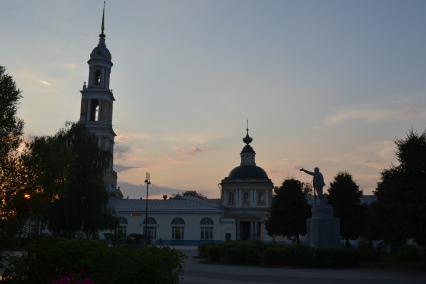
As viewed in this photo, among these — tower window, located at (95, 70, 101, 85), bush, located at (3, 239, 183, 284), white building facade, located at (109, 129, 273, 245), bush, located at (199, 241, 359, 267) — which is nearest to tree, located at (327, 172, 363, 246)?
bush, located at (199, 241, 359, 267)

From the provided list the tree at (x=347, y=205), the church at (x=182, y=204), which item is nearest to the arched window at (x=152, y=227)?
the church at (x=182, y=204)

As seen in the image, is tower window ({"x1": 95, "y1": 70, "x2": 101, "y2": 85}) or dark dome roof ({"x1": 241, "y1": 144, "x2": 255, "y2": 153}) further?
dark dome roof ({"x1": 241, "y1": 144, "x2": 255, "y2": 153})

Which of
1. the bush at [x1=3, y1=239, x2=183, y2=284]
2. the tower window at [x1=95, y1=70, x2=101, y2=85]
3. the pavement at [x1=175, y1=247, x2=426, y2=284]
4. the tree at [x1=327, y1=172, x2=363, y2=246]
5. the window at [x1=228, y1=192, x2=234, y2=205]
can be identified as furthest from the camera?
the window at [x1=228, y1=192, x2=234, y2=205]

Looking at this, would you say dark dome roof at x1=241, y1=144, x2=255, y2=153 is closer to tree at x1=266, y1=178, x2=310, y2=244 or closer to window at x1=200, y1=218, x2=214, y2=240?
window at x1=200, y1=218, x2=214, y2=240

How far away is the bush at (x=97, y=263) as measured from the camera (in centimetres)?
1036

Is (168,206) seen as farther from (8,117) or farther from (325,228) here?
(8,117)

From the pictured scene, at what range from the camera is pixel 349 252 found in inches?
1045

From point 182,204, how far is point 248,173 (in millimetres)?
13878

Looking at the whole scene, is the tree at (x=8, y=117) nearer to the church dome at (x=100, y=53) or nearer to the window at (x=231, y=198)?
the church dome at (x=100, y=53)

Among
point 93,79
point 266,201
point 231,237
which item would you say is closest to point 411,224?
point 231,237

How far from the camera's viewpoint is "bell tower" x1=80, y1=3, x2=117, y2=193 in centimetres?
7288

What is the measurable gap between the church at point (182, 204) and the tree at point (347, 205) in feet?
77.7

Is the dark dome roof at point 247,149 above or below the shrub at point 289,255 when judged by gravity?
above

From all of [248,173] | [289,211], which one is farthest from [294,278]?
[248,173]
